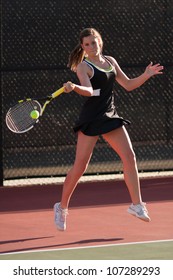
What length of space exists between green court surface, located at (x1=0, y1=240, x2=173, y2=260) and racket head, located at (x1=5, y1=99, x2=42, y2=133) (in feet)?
3.82

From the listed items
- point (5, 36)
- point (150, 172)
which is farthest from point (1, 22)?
point (150, 172)

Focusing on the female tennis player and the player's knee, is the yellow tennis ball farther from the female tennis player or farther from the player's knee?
the player's knee

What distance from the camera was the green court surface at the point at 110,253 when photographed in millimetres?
8180

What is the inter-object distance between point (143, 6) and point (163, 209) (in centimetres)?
349

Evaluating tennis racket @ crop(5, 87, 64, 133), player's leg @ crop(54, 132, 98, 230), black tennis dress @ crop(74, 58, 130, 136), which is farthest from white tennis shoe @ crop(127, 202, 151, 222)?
tennis racket @ crop(5, 87, 64, 133)

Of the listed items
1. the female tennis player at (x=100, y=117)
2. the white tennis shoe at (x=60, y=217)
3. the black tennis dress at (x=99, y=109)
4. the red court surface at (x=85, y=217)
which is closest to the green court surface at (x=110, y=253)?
the red court surface at (x=85, y=217)

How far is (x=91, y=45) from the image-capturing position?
9055 millimetres

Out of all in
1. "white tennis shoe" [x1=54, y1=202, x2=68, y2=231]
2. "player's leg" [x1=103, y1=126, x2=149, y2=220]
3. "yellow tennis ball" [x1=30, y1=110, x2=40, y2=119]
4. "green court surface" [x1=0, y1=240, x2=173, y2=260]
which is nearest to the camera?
"green court surface" [x1=0, y1=240, x2=173, y2=260]

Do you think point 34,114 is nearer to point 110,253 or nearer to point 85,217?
point 110,253

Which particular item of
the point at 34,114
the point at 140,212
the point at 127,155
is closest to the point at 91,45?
the point at 34,114

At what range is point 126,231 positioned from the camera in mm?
9328

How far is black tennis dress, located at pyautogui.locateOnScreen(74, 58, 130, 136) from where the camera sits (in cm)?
909
